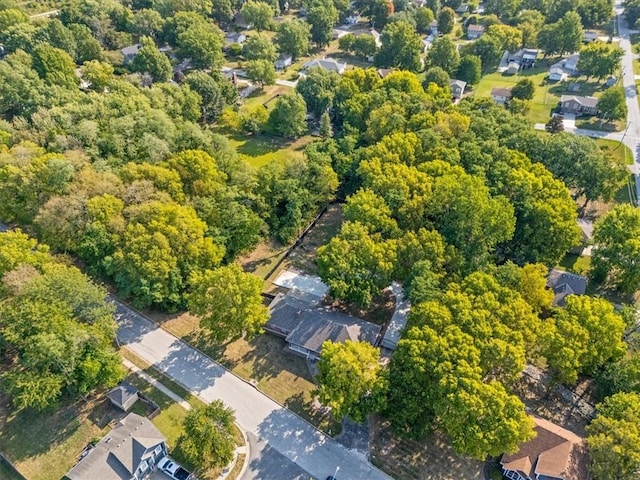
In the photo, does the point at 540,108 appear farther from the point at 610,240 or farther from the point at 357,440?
the point at 357,440

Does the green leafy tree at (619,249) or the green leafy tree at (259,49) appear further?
the green leafy tree at (259,49)

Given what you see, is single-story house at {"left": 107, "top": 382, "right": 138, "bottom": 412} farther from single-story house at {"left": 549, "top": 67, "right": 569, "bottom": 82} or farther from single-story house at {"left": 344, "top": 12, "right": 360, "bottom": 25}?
single-story house at {"left": 344, "top": 12, "right": 360, "bottom": 25}

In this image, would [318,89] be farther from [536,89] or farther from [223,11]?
[223,11]

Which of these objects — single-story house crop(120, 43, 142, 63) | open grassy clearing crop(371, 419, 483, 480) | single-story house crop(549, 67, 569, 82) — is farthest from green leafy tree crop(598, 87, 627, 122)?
single-story house crop(120, 43, 142, 63)

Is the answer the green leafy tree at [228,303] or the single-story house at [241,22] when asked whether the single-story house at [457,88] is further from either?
the green leafy tree at [228,303]

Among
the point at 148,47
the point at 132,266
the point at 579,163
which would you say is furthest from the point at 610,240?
the point at 148,47

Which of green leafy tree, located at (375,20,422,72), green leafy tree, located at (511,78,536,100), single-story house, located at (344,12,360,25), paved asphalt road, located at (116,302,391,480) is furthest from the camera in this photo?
single-story house, located at (344,12,360,25)

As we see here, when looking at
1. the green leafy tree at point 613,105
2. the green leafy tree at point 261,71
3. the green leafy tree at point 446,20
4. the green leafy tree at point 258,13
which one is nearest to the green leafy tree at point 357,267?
the green leafy tree at point 261,71
